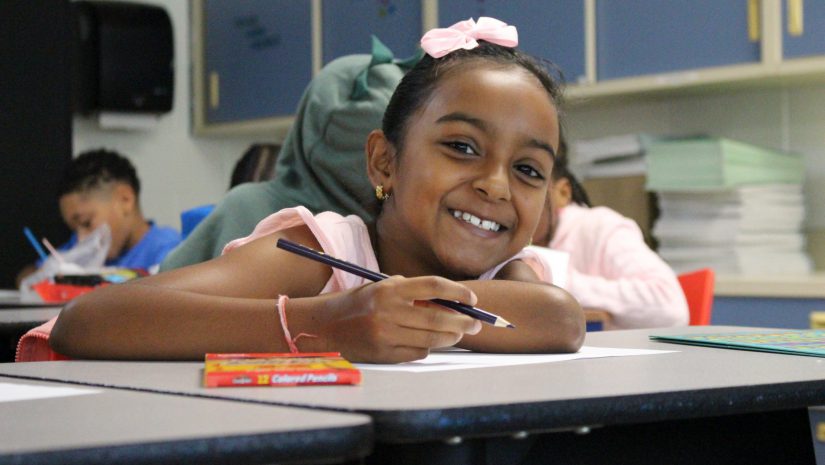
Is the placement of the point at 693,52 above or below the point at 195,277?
above

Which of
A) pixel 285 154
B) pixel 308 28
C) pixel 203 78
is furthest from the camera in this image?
pixel 203 78

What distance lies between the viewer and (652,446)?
0.93 metres

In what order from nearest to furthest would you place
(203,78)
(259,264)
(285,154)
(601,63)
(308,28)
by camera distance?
(259,264)
(285,154)
(601,63)
(308,28)
(203,78)

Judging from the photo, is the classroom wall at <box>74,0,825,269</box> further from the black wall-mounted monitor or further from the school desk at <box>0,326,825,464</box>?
the school desk at <box>0,326,825,464</box>

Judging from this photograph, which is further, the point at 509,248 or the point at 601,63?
the point at 601,63

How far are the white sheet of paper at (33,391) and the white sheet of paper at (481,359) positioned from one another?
0.85 ft

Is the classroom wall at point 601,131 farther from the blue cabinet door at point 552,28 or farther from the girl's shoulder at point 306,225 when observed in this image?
the girl's shoulder at point 306,225

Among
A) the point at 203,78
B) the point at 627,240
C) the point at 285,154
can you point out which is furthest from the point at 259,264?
the point at 203,78

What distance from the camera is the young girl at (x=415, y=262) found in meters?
1.04

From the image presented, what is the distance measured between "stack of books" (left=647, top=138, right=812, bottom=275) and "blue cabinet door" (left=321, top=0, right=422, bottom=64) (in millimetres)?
1219

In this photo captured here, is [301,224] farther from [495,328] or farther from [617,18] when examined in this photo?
[617,18]

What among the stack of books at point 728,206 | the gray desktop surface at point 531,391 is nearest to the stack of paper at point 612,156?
the stack of books at point 728,206

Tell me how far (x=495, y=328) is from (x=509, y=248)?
12.0 inches

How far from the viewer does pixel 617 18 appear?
12.0 ft
